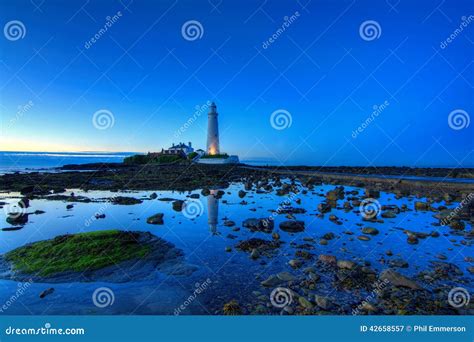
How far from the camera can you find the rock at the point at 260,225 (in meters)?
11.9

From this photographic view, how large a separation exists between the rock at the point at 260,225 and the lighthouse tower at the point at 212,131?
70.5 m

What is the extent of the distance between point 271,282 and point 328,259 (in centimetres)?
238

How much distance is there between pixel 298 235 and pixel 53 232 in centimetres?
996

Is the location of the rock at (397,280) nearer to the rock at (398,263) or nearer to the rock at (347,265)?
the rock at (347,265)

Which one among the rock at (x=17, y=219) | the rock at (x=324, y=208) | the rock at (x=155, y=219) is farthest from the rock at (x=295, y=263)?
the rock at (x=17, y=219)

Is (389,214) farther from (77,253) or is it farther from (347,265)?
(77,253)

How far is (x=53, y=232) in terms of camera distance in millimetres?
11477

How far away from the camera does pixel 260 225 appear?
12.2 meters

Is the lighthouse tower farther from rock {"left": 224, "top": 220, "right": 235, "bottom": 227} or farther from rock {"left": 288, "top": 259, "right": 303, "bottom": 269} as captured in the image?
rock {"left": 288, "top": 259, "right": 303, "bottom": 269}

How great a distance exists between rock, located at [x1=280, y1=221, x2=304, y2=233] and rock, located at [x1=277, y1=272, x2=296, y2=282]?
4.85 m

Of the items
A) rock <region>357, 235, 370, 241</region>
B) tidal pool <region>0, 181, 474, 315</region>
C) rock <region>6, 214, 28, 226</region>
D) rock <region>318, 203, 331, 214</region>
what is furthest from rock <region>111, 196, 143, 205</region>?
rock <region>357, 235, 370, 241</region>
